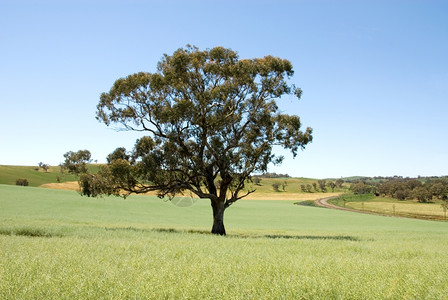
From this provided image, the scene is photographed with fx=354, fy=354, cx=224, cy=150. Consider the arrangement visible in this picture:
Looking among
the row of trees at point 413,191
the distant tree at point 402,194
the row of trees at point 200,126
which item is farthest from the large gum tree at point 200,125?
the distant tree at point 402,194

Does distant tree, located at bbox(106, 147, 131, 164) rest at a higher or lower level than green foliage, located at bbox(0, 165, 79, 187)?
higher

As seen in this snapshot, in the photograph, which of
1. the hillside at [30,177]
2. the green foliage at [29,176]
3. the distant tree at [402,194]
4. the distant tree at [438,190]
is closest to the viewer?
the distant tree at [438,190]

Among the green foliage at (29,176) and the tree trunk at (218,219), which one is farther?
the green foliage at (29,176)

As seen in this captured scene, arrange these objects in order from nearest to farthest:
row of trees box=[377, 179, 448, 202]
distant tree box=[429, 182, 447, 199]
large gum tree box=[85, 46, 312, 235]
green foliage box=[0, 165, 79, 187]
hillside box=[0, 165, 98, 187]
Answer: large gum tree box=[85, 46, 312, 235] < distant tree box=[429, 182, 447, 199] < row of trees box=[377, 179, 448, 202] < green foliage box=[0, 165, 79, 187] < hillside box=[0, 165, 98, 187]

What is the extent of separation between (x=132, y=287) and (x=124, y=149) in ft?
73.8

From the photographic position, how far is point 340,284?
7605mm

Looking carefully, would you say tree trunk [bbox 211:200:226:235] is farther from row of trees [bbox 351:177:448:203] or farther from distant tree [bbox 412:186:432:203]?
distant tree [bbox 412:186:432:203]

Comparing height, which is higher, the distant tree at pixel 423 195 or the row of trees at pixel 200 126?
the row of trees at pixel 200 126

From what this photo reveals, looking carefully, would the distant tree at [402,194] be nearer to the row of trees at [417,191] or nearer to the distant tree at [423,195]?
the row of trees at [417,191]

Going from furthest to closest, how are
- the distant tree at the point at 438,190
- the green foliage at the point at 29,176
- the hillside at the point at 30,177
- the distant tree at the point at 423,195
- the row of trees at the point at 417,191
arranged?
the hillside at the point at 30,177 < the green foliage at the point at 29,176 < the row of trees at the point at 417,191 < the distant tree at the point at 423,195 < the distant tree at the point at 438,190

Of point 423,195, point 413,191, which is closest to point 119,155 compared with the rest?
point 423,195

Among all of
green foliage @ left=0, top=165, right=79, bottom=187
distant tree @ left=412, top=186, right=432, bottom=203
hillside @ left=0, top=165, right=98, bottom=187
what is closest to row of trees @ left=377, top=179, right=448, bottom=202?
distant tree @ left=412, top=186, right=432, bottom=203

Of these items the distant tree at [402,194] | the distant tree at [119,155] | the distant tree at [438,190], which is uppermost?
the distant tree at [119,155]

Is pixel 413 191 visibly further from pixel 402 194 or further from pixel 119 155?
pixel 119 155
